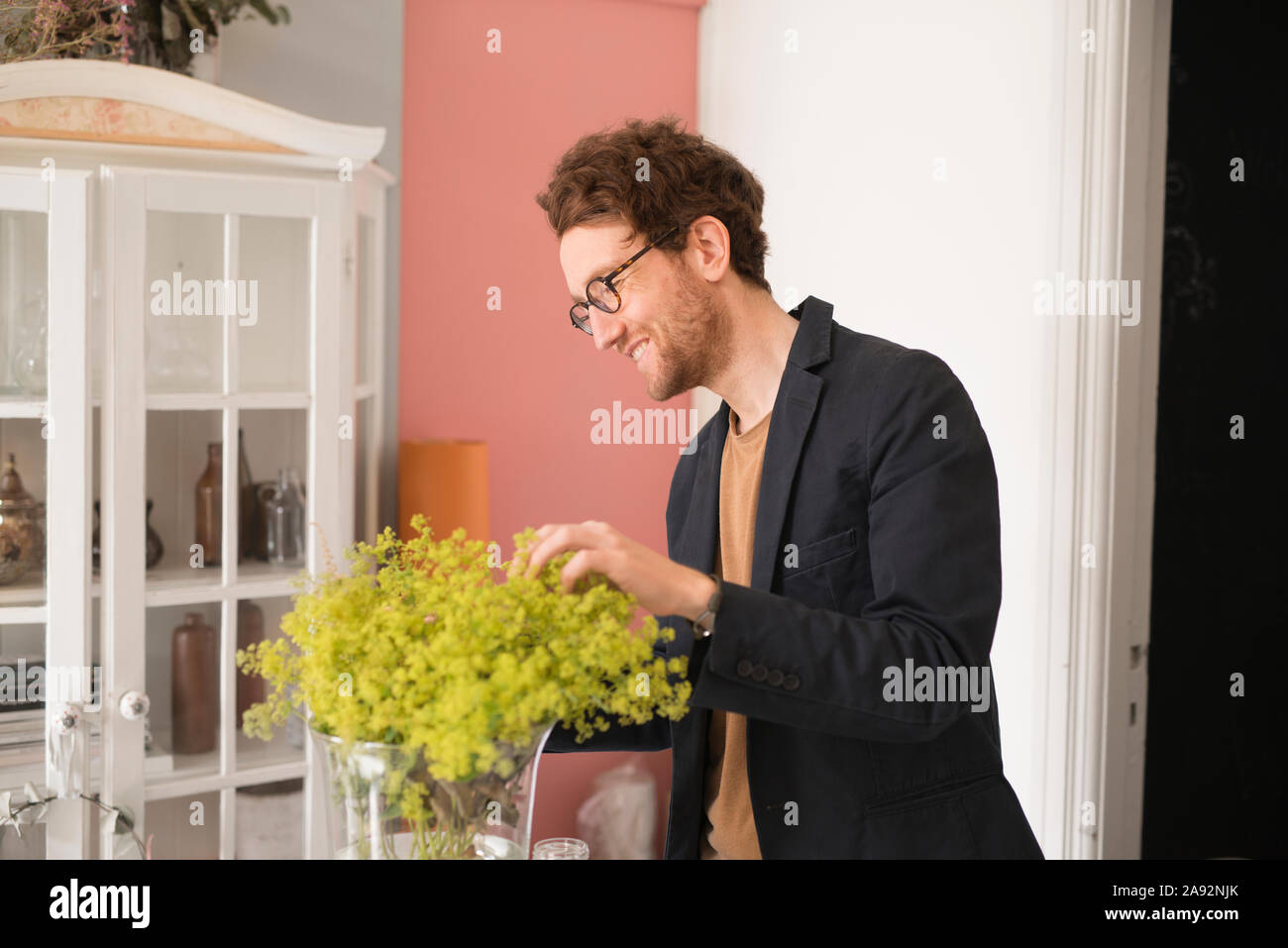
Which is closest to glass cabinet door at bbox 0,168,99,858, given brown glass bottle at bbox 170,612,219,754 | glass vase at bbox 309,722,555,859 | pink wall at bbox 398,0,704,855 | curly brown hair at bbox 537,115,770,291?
brown glass bottle at bbox 170,612,219,754

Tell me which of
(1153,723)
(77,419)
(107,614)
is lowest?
(1153,723)

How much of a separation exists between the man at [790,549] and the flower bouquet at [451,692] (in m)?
0.10

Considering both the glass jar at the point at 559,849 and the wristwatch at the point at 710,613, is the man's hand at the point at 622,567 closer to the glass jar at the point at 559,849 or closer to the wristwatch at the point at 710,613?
the wristwatch at the point at 710,613

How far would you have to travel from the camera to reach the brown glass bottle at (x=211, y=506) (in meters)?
2.46

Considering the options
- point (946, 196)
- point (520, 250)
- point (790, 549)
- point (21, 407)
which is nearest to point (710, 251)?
point (790, 549)

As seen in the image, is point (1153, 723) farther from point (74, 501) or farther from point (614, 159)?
point (74, 501)

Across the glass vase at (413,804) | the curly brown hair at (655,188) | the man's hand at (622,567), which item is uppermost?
the curly brown hair at (655,188)

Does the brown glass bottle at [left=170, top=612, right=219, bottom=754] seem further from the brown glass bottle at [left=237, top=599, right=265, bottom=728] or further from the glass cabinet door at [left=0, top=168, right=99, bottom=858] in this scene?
the glass cabinet door at [left=0, top=168, right=99, bottom=858]

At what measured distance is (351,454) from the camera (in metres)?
2.54

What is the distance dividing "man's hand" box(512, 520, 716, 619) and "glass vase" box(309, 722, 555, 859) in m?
0.14

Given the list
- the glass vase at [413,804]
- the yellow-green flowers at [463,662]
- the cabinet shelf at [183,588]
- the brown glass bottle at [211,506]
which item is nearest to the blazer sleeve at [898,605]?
the yellow-green flowers at [463,662]
